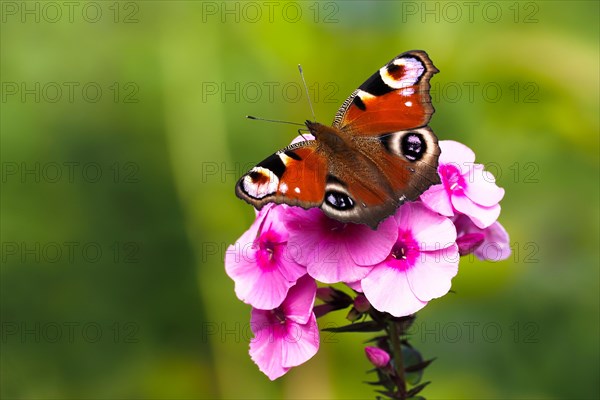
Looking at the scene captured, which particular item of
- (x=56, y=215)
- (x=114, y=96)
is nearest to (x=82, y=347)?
(x=56, y=215)

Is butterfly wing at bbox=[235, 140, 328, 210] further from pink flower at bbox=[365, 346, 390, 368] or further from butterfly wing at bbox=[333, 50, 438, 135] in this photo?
pink flower at bbox=[365, 346, 390, 368]

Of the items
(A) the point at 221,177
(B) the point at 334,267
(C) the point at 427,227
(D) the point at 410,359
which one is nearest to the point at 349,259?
(B) the point at 334,267

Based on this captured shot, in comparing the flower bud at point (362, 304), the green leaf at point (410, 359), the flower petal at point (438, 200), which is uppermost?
the flower petal at point (438, 200)

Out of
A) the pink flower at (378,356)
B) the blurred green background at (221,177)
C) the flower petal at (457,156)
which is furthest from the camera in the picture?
the blurred green background at (221,177)

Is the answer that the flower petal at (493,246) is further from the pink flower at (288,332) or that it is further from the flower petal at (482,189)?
the pink flower at (288,332)

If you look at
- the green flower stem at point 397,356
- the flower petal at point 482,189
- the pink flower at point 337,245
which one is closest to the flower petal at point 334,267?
the pink flower at point 337,245

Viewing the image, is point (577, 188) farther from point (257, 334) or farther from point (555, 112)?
point (257, 334)
